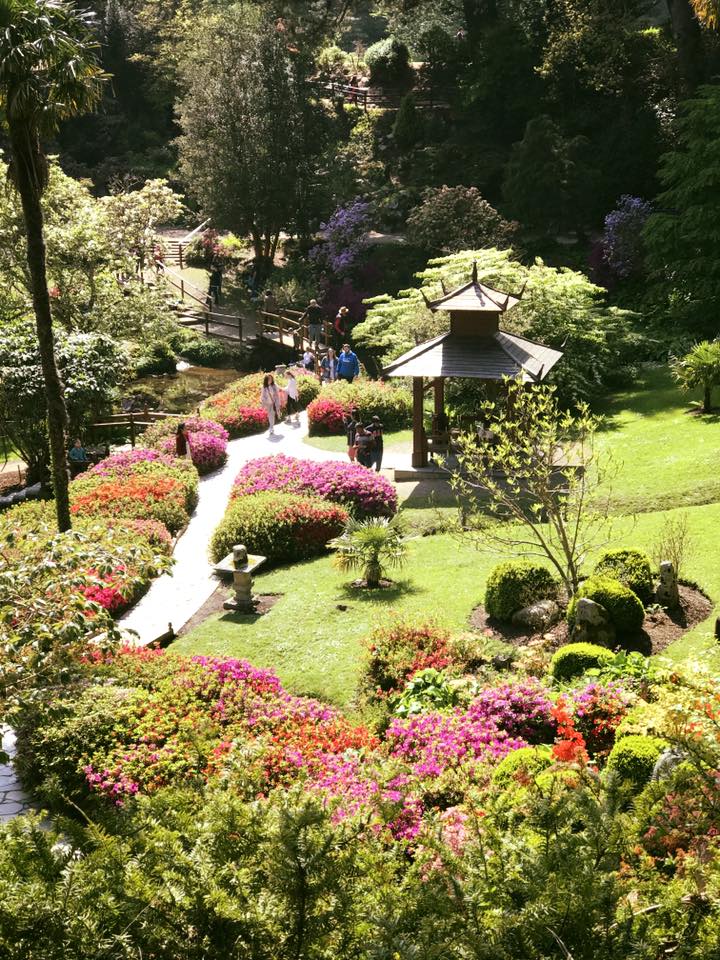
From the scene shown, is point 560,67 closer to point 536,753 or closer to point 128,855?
point 536,753

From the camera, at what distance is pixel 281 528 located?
1895 cm

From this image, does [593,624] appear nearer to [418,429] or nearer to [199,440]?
[418,429]

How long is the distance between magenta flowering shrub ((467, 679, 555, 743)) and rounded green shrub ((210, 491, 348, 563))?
777 centimetres

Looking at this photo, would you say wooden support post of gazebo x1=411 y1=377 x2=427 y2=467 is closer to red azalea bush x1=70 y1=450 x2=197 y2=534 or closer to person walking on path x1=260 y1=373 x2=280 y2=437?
red azalea bush x1=70 y1=450 x2=197 y2=534

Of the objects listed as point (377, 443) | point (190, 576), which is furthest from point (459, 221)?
point (190, 576)

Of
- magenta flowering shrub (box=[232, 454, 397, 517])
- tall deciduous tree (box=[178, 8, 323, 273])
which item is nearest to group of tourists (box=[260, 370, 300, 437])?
magenta flowering shrub (box=[232, 454, 397, 517])

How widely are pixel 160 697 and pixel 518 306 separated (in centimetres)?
1798

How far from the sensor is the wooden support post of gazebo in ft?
73.2

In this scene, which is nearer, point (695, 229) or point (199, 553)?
point (199, 553)

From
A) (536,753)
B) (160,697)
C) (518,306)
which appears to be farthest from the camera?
(518,306)

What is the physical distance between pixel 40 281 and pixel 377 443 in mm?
8480

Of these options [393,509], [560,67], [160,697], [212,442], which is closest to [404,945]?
[160,697]

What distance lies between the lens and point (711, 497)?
1838 cm

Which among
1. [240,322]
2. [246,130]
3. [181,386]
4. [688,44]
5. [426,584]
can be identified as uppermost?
[688,44]
